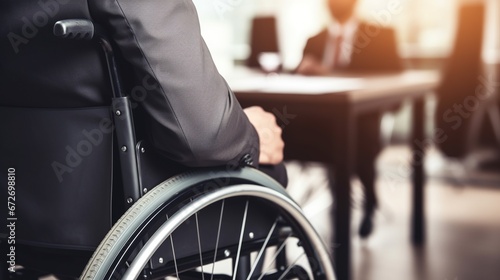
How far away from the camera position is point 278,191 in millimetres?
1386

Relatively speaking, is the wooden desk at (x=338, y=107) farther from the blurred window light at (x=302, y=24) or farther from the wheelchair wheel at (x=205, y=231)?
the blurred window light at (x=302, y=24)

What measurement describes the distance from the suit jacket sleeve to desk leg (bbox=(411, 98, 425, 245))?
1.98m

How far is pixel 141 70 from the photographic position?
113 cm

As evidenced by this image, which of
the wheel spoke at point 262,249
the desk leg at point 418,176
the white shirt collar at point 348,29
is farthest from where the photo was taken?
the white shirt collar at point 348,29

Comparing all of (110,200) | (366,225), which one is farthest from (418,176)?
(110,200)

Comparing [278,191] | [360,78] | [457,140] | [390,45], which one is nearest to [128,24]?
[278,191]

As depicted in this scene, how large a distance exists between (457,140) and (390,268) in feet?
6.80

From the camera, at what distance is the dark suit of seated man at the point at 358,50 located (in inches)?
133

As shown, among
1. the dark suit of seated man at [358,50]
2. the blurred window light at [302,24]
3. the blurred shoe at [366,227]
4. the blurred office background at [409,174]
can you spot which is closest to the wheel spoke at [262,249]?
the blurred office background at [409,174]

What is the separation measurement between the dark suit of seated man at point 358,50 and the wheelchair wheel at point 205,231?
73.9 inches

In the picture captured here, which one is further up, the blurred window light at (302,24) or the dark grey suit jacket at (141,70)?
the dark grey suit jacket at (141,70)

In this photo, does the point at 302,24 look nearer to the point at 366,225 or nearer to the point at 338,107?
the point at 366,225

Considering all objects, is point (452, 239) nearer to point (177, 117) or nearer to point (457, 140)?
point (457, 140)

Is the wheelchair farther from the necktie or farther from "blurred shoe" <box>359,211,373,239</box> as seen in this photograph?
the necktie
